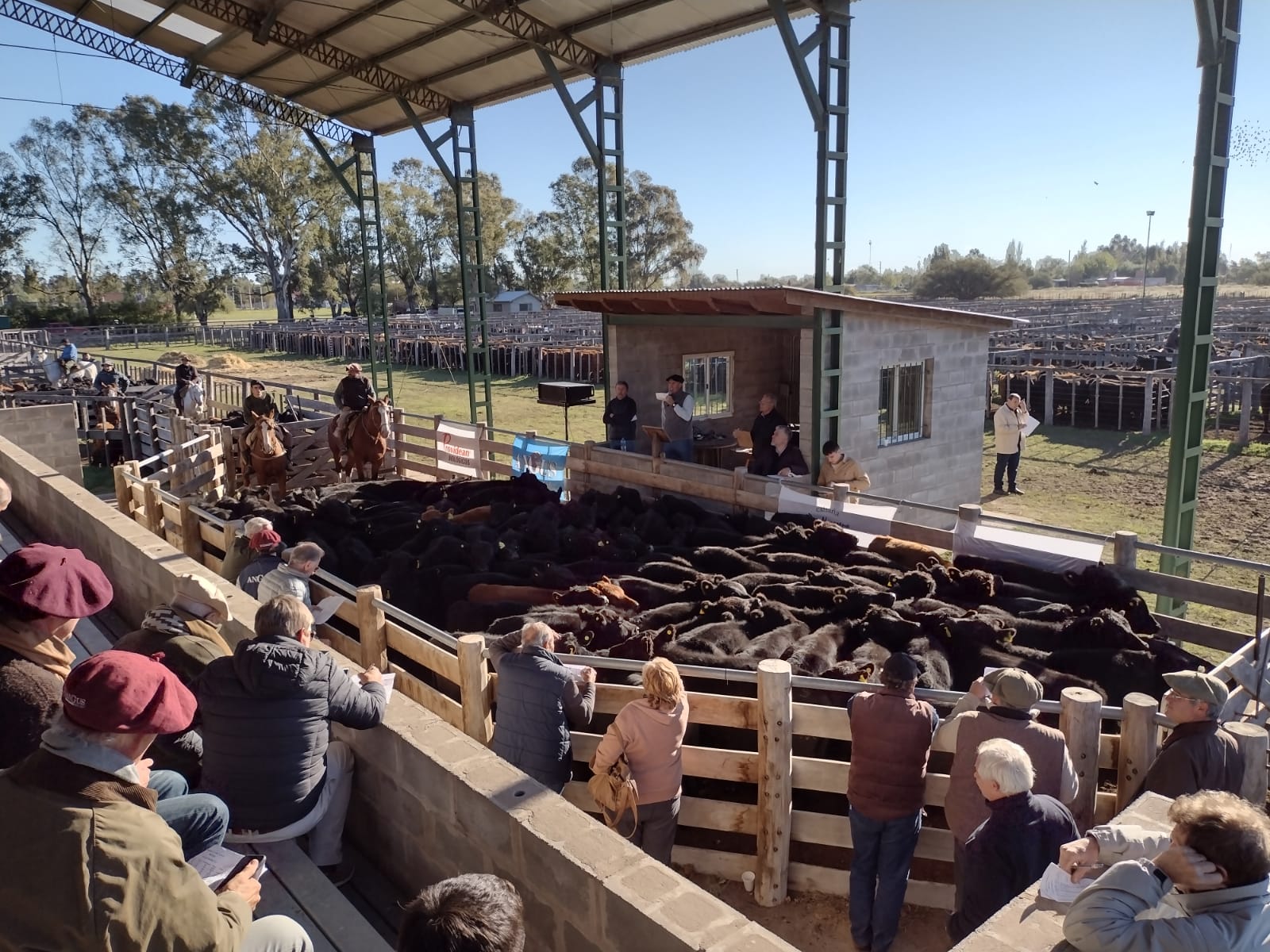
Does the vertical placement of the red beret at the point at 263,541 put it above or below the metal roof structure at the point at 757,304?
below

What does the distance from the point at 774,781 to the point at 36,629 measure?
13.0ft

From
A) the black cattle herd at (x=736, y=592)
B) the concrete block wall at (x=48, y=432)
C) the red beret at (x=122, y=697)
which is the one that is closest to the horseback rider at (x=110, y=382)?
the concrete block wall at (x=48, y=432)

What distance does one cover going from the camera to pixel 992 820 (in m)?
4.04

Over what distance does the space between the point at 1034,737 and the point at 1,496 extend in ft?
21.9

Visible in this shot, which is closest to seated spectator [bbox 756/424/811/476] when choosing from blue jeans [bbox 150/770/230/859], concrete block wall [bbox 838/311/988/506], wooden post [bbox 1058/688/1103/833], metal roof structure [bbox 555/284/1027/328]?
concrete block wall [bbox 838/311/988/506]

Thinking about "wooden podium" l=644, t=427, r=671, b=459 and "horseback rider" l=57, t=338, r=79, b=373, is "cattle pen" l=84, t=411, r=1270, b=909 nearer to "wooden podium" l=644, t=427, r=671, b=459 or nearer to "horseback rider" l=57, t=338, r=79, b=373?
"wooden podium" l=644, t=427, r=671, b=459

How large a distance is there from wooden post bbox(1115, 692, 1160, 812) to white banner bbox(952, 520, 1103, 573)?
3357 mm

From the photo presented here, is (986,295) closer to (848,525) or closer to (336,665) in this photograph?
(848,525)

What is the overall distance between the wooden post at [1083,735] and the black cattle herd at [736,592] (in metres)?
1.47

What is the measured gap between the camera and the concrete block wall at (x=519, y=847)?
2.95 meters

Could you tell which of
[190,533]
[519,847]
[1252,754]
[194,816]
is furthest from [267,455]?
[1252,754]

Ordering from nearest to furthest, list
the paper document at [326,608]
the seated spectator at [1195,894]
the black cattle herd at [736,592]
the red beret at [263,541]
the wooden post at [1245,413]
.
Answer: the seated spectator at [1195,894] → the paper document at [326,608] → the black cattle herd at [736,592] → the red beret at [263,541] → the wooden post at [1245,413]

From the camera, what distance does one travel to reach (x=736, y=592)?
26.7 ft

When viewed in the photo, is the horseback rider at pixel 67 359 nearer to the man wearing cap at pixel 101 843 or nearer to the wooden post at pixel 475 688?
the wooden post at pixel 475 688
